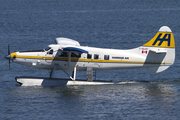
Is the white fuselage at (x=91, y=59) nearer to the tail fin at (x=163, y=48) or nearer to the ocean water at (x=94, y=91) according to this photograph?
the tail fin at (x=163, y=48)

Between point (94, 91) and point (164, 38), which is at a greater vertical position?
point (164, 38)

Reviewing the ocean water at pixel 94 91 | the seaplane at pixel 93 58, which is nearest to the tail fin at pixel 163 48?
the seaplane at pixel 93 58

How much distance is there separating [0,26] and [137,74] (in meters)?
35.9

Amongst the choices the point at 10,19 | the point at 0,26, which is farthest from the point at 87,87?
the point at 10,19

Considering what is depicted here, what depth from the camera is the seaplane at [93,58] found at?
100.0 feet

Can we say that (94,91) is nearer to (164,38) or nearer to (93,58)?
(93,58)

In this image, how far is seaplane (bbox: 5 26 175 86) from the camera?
100.0ft

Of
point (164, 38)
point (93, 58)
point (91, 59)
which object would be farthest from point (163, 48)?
point (91, 59)

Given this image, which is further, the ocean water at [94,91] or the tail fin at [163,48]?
the tail fin at [163,48]

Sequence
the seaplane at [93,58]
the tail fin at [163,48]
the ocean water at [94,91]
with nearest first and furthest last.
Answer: the ocean water at [94,91] → the seaplane at [93,58] → the tail fin at [163,48]

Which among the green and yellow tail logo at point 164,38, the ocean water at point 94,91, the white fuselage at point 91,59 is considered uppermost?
the green and yellow tail logo at point 164,38

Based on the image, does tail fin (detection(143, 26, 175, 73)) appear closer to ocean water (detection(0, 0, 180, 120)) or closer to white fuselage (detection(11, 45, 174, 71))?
white fuselage (detection(11, 45, 174, 71))

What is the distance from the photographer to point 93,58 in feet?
101

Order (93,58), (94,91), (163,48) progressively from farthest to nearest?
(163,48) < (93,58) < (94,91)
